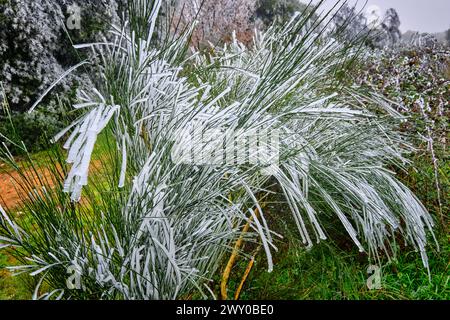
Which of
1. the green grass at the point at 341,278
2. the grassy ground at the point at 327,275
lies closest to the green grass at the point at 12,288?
the grassy ground at the point at 327,275

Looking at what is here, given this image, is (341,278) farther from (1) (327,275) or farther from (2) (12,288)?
(2) (12,288)

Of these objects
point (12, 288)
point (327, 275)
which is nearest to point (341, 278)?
point (327, 275)

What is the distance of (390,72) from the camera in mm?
2869

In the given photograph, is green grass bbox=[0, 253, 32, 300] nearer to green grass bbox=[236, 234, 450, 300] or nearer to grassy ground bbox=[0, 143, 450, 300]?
grassy ground bbox=[0, 143, 450, 300]

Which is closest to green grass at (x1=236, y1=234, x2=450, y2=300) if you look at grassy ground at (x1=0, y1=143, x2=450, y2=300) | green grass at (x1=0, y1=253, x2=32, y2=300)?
grassy ground at (x1=0, y1=143, x2=450, y2=300)

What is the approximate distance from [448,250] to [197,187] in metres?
1.22

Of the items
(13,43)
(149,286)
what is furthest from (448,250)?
(13,43)

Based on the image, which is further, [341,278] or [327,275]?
[327,275]

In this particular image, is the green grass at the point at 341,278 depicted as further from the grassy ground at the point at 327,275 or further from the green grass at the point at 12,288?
the green grass at the point at 12,288

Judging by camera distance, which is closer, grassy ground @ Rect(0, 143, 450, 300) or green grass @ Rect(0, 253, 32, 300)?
grassy ground @ Rect(0, 143, 450, 300)

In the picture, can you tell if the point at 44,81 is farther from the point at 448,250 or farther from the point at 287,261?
the point at 448,250

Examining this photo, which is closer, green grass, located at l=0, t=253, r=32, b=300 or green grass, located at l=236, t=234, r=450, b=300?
green grass, located at l=236, t=234, r=450, b=300

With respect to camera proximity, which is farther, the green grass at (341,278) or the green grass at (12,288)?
the green grass at (12,288)

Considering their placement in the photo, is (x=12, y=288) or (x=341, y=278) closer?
(x=341, y=278)
